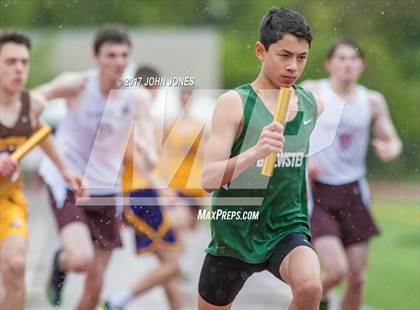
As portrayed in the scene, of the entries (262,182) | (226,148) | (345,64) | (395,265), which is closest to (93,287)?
(345,64)

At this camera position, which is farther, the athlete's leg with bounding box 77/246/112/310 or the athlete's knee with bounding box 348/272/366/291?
the athlete's knee with bounding box 348/272/366/291

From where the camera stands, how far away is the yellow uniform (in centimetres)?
778

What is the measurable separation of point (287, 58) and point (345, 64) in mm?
3350

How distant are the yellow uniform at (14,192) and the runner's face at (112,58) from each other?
39.6 inches

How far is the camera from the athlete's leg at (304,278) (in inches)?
229

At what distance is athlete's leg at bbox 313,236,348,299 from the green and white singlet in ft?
8.36

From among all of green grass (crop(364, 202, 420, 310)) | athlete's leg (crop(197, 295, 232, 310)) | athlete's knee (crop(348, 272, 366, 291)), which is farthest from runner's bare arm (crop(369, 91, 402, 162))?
athlete's leg (crop(197, 295, 232, 310))

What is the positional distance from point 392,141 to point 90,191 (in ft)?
7.32

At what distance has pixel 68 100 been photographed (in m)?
9.04

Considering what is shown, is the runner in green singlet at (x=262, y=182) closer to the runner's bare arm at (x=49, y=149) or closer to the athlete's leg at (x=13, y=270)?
the athlete's leg at (x=13, y=270)

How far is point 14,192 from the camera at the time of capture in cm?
801

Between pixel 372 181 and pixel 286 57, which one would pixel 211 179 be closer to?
pixel 286 57

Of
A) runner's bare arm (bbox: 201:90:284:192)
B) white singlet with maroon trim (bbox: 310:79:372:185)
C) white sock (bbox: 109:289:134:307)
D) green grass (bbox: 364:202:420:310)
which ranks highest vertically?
runner's bare arm (bbox: 201:90:284:192)

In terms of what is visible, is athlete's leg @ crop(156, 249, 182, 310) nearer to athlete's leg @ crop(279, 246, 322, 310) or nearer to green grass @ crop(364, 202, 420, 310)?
green grass @ crop(364, 202, 420, 310)
